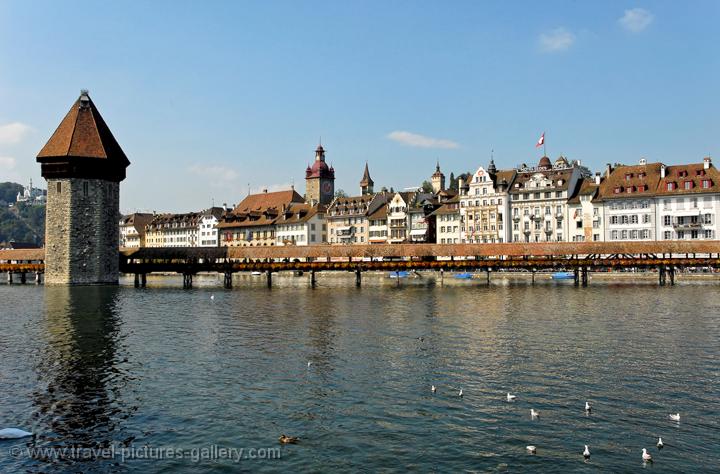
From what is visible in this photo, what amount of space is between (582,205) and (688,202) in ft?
45.6

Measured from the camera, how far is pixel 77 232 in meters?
69.4

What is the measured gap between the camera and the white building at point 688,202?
263 feet

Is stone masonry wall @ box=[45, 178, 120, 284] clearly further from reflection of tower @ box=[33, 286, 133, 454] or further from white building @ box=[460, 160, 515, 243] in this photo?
white building @ box=[460, 160, 515, 243]

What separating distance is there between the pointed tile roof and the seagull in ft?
193

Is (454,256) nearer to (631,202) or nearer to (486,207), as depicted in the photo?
(486,207)

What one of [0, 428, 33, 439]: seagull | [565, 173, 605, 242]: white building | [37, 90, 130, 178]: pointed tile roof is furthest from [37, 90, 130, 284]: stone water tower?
[565, 173, 605, 242]: white building

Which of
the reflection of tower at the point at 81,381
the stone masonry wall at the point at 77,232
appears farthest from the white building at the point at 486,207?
the reflection of tower at the point at 81,381

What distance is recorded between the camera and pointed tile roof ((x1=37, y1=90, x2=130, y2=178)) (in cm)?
6906

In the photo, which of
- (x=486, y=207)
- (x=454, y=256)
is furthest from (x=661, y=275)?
(x=486, y=207)

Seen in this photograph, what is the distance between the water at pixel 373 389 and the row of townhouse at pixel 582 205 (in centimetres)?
4962

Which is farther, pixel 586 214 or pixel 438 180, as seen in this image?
pixel 438 180

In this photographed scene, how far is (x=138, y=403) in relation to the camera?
18578mm

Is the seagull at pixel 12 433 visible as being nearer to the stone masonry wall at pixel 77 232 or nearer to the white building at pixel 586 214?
the stone masonry wall at pixel 77 232

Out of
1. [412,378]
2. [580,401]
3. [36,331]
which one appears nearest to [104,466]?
[412,378]
